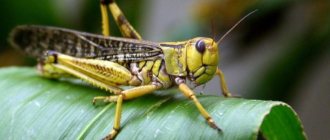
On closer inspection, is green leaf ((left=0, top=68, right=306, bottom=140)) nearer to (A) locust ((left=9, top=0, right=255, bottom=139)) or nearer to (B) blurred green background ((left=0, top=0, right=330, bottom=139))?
(A) locust ((left=9, top=0, right=255, bottom=139))

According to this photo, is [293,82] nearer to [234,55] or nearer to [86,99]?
[234,55]

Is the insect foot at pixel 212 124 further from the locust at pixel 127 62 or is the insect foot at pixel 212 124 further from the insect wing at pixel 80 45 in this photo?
the insect wing at pixel 80 45

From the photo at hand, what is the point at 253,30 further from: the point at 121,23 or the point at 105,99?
the point at 105,99

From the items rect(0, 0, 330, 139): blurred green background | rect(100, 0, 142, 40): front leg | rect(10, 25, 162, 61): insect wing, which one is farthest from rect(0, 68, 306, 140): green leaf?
rect(0, 0, 330, 139): blurred green background

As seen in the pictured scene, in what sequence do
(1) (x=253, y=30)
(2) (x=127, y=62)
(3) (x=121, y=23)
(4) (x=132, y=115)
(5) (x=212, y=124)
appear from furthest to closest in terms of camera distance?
1. (1) (x=253, y=30)
2. (3) (x=121, y=23)
3. (2) (x=127, y=62)
4. (4) (x=132, y=115)
5. (5) (x=212, y=124)

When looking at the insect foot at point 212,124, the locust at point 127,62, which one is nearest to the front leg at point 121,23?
the locust at point 127,62

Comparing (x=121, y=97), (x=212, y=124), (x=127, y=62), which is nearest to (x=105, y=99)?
(x=121, y=97)
